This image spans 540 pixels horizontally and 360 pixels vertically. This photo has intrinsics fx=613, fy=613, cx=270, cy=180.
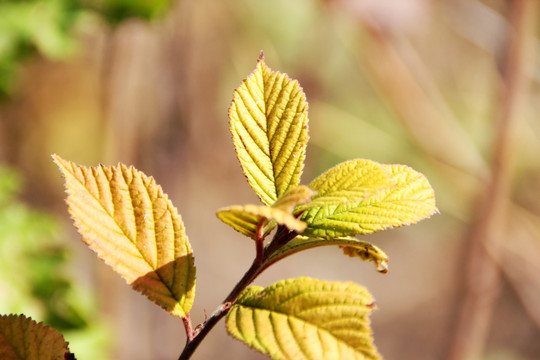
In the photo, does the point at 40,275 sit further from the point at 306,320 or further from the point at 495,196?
the point at 495,196

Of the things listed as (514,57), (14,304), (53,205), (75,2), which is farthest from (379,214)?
(53,205)

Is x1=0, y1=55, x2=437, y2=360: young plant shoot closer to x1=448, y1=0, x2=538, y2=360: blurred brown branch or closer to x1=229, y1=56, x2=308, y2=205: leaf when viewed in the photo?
x1=229, y1=56, x2=308, y2=205: leaf

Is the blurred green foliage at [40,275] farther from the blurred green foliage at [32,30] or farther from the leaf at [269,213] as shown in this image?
the leaf at [269,213]

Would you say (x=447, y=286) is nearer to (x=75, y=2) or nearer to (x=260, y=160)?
(x=75, y=2)

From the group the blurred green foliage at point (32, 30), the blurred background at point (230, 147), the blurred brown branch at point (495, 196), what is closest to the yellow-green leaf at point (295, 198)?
the blurred background at point (230, 147)

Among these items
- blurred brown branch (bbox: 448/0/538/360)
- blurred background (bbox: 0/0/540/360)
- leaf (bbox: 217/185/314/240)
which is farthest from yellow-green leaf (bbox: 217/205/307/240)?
blurred brown branch (bbox: 448/0/538/360)

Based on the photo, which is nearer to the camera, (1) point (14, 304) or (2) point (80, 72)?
(1) point (14, 304)

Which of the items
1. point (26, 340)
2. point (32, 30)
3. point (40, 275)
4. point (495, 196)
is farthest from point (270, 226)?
point (495, 196)
